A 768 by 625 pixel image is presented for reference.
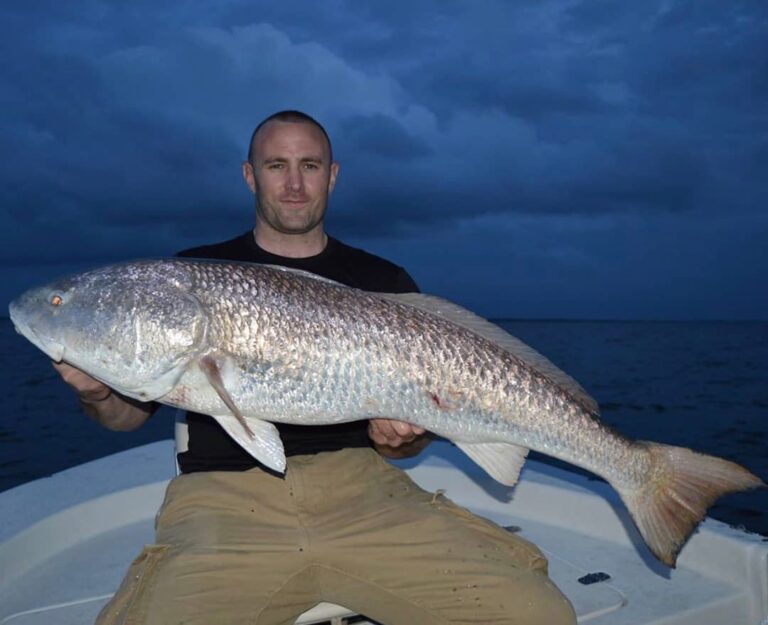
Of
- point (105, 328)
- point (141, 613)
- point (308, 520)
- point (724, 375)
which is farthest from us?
point (724, 375)

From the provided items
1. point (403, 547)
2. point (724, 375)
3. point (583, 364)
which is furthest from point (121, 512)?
point (583, 364)

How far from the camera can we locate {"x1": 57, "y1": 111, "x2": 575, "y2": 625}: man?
344cm

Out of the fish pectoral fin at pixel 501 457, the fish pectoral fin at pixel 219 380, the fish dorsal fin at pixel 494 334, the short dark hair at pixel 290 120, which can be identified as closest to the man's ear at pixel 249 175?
the short dark hair at pixel 290 120

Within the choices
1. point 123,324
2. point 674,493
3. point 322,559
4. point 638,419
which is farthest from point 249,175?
point 638,419

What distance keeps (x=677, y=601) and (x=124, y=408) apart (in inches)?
138

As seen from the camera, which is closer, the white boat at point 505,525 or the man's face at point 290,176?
the white boat at point 505,525

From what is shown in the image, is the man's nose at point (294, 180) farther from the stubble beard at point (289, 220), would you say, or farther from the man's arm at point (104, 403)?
the man's arm at point (104, 403)

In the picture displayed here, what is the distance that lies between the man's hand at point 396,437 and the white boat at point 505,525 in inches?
36.7

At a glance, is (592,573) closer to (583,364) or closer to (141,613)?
(141,613)

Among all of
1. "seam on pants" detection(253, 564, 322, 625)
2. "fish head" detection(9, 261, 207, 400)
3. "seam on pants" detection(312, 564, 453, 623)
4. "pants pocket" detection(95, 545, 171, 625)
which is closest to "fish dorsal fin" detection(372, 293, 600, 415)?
"fish head" detection(9, 261, 207, 400)

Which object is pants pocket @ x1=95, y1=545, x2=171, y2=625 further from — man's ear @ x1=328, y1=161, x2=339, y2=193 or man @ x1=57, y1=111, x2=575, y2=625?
man's ear @ x1=328, y1=161, x2=339, y2=193

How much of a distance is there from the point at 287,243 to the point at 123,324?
4.78 feet

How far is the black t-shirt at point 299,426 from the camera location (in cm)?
421

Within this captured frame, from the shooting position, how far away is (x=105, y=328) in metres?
3.56
